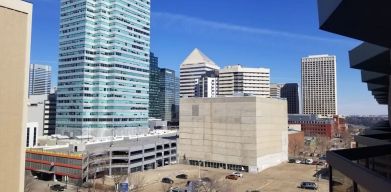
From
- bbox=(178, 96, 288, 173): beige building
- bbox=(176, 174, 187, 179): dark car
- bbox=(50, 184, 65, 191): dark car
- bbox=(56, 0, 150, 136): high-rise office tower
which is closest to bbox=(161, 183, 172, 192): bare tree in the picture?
bbox=(176, 174, 187, 179): dark car

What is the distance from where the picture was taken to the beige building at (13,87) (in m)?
12.8

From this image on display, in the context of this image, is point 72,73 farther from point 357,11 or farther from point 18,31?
point 357,11

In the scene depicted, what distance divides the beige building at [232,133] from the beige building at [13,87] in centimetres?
→ 7540

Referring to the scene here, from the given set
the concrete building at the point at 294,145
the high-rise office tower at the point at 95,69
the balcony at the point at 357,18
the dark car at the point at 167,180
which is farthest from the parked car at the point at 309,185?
the high-rise office tower at the point at 95,69

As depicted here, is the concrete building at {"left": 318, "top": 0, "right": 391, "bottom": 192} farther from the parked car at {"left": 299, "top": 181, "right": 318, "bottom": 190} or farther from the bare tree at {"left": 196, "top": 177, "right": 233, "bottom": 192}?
the parked car at {"left": 299, "top": 181, "right": 318, "bottom": 190}

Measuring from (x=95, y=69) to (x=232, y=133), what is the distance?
59663mm

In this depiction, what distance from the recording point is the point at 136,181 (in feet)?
230

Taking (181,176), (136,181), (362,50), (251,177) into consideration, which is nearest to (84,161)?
(136,181)

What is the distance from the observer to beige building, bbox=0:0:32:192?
12.8 meters

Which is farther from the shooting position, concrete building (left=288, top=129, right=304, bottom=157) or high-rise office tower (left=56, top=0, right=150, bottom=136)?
concrete building (left=288, top=129, right=304, bottom=157)

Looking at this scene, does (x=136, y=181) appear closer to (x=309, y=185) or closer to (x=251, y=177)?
(x=251, y=177)

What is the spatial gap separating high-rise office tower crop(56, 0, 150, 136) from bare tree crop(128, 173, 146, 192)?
175 feet

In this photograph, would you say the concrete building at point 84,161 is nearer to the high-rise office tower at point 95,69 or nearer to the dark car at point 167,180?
the dark car at point 167,180

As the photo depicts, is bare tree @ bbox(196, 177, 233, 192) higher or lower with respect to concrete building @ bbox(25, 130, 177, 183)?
lower
